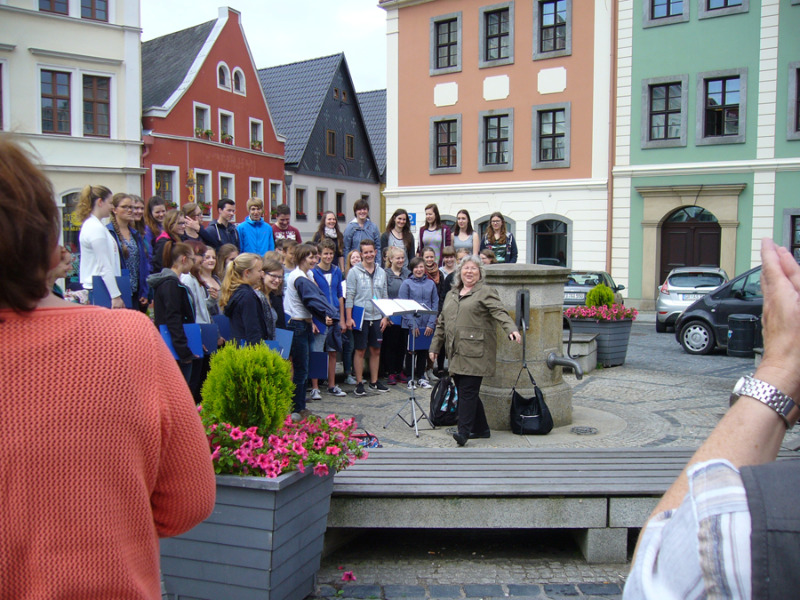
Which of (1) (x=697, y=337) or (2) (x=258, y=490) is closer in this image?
(2) (x=258, y=490)

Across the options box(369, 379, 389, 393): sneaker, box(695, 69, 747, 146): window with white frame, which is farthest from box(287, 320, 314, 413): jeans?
box(695, 69, 747, 146): window with white frame

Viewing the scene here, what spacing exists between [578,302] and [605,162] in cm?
783

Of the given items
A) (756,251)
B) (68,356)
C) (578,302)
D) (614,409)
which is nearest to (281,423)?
(68,356)

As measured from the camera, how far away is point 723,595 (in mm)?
984

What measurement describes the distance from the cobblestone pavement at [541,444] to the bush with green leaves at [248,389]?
104 cm

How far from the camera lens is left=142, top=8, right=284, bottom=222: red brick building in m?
30.6

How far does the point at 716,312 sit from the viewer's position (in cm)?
1384

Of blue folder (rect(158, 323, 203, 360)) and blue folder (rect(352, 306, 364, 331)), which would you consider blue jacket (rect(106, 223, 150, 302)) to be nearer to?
blue folder (rect(158, 323, 203, 360))

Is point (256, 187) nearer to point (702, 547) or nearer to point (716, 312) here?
point (716, 312)

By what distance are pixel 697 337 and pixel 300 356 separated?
8513 mm

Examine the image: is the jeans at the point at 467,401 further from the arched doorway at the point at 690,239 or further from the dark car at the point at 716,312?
the arched doorway at the point at 690,239

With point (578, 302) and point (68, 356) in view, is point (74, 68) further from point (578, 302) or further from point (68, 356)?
point (68, 356)

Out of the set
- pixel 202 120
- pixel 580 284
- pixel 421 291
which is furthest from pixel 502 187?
pixel 421 291

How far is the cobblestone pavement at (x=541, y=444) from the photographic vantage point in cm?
429
